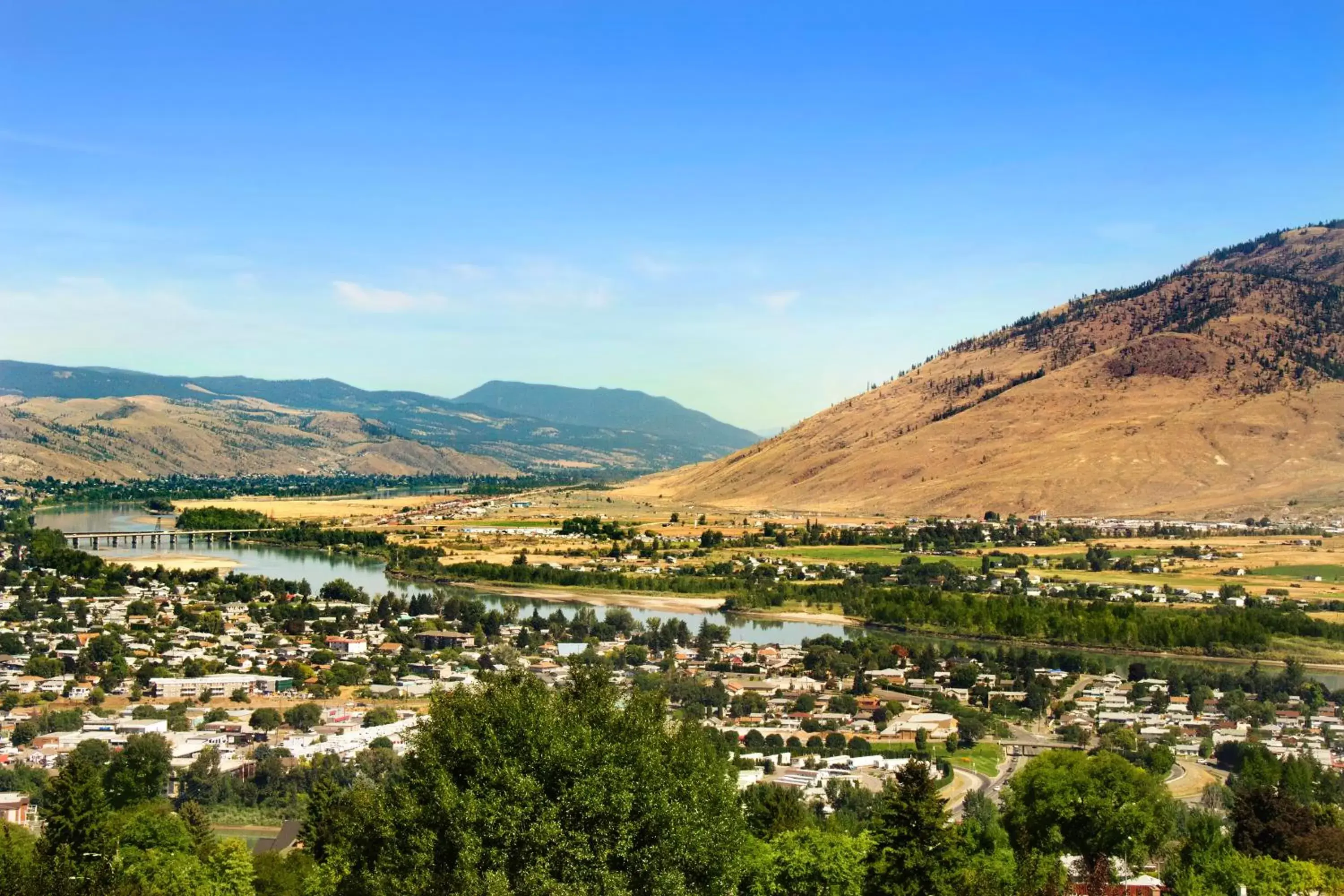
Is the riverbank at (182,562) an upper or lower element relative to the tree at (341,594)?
lower

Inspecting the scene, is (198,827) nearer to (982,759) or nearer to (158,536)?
(982,759)

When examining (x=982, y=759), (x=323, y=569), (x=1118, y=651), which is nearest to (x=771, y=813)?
(x=982, y=759)

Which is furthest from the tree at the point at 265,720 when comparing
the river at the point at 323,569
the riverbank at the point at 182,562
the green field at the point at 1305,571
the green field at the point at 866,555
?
the green field at the point at 1305,571

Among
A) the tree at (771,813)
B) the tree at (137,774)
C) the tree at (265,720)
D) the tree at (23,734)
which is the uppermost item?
the tree at (771,813)

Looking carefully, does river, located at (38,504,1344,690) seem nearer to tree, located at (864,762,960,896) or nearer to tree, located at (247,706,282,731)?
tree, located at (247,706,282,731)

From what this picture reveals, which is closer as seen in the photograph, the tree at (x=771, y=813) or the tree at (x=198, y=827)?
the tree at (x=198, y=827)

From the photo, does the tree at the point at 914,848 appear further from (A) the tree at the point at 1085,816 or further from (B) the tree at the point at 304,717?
(B) the tree at the point at 304,717
